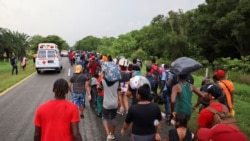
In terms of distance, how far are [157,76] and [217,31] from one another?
34.9 metres

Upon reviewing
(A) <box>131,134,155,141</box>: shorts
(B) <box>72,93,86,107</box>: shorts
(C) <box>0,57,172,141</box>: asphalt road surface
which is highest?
(A) <box>131,134,155,141</box>: shorts

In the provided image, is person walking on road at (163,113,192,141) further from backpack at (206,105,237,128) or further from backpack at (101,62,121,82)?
backpack at (101,62,121,82)

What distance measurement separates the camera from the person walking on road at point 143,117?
541cm

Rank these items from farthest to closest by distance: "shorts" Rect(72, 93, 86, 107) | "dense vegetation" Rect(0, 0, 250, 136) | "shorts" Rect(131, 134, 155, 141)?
1. "dense vegetation" Rect(0, 0, 250, 136)
2. "shorts" Rect(72, 93, 86, 107)
3. "shorts" Rect(131, 134, 155, 141)

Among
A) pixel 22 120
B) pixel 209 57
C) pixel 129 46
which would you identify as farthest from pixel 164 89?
pixel 129 46

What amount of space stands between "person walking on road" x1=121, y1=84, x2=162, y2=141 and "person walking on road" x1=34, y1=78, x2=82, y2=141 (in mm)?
1059

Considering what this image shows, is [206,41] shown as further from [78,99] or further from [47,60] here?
[78,99]

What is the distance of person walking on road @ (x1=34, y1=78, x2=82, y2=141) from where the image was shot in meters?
4.63

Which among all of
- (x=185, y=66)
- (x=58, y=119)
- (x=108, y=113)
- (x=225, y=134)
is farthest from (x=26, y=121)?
(x=225, y=134)

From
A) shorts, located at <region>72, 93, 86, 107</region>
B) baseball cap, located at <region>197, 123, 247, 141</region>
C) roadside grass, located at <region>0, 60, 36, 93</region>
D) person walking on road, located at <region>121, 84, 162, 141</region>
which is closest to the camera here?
baseball cap, located at <region>197, 123, 247, 141</region>

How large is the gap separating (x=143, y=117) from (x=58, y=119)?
138 centimetres

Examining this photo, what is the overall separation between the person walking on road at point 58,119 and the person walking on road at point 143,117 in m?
1.06

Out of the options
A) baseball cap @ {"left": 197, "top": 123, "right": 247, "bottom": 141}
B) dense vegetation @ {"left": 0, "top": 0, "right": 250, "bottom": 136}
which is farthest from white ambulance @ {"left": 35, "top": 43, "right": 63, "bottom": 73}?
baseball cap @ {"left": 197, "top": 123, "right": 247, "bottom": 141}

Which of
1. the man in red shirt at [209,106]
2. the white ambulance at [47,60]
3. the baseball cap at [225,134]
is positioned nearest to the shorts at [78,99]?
the man in red shirt at [209,106]
